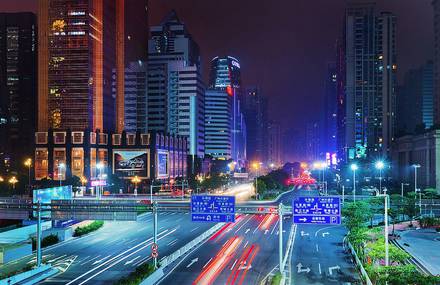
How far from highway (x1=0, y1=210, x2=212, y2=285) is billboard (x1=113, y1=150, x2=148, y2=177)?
5249cm

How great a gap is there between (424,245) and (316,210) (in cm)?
2681

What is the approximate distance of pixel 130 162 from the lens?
139875 millimetres

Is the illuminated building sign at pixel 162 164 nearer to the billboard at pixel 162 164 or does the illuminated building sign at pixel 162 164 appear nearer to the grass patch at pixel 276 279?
the billboard at pixel 162 164

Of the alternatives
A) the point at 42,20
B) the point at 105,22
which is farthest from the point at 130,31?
the point at 42,20

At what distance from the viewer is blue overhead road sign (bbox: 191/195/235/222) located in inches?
1887

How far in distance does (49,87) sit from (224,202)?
4355 inches

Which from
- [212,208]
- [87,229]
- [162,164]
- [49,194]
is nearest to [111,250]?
[87,229]

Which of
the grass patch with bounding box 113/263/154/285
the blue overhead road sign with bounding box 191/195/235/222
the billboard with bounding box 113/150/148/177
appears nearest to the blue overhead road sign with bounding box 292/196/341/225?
the blue overhead road sign with bounding box 191/195/235/222

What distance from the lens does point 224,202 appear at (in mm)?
48094

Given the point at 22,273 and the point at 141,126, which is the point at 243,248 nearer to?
the point at 22,273

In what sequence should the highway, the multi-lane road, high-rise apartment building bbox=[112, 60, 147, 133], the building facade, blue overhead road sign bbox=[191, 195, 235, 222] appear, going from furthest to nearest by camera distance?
high-rise apartment building bbox=[112, 60, 147, 133] → the building facade → blue overhead road sign bbox=[191, 195, 235, 222] → the highway → the multi-lane road

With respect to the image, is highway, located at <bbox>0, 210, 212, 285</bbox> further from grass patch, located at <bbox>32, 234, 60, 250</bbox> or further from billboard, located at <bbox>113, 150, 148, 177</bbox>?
billboard, located at <bbox>113, 150, 148, 177</bbox>

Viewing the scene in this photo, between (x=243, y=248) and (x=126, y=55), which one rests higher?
(x=126, y=55)

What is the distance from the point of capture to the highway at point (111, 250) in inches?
1863
